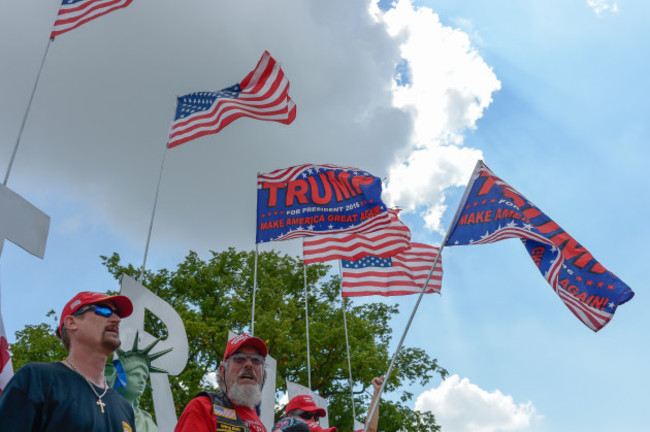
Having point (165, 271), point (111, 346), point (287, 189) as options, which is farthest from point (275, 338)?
point (111, 346)

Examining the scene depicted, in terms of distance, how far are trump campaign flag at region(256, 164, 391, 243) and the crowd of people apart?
30.6ft

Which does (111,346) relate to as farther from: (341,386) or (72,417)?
(341,386)

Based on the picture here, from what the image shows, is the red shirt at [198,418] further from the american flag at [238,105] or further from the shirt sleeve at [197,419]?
the american flag at [238,105]

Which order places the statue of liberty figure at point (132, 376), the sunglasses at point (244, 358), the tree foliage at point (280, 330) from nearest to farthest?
the sunglasses at point (244, 358)
the statue of liberty figure at point (132, 376)
the tree foliage at point (280, 330)

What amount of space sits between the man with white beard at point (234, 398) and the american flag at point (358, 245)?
30.6 ft

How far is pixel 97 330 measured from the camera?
296 cm

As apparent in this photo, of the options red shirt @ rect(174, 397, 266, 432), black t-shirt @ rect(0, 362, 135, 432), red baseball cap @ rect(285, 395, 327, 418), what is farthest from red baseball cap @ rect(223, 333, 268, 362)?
black t-shirt @ rect(0, 362, 135, 432)

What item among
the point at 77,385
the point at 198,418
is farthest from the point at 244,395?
the point at 77,385

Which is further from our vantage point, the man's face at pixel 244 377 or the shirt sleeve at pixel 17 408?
the man's face at pixel 244 377

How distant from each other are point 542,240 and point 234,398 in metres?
7.01

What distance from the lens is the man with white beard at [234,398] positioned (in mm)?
3652

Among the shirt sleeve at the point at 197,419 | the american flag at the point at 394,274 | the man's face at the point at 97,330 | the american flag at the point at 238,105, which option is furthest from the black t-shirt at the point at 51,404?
the american flag at the point at 394,274

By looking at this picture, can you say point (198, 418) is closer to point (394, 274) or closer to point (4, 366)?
point (4, 366)

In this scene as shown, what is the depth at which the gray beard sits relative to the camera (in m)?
4.00
